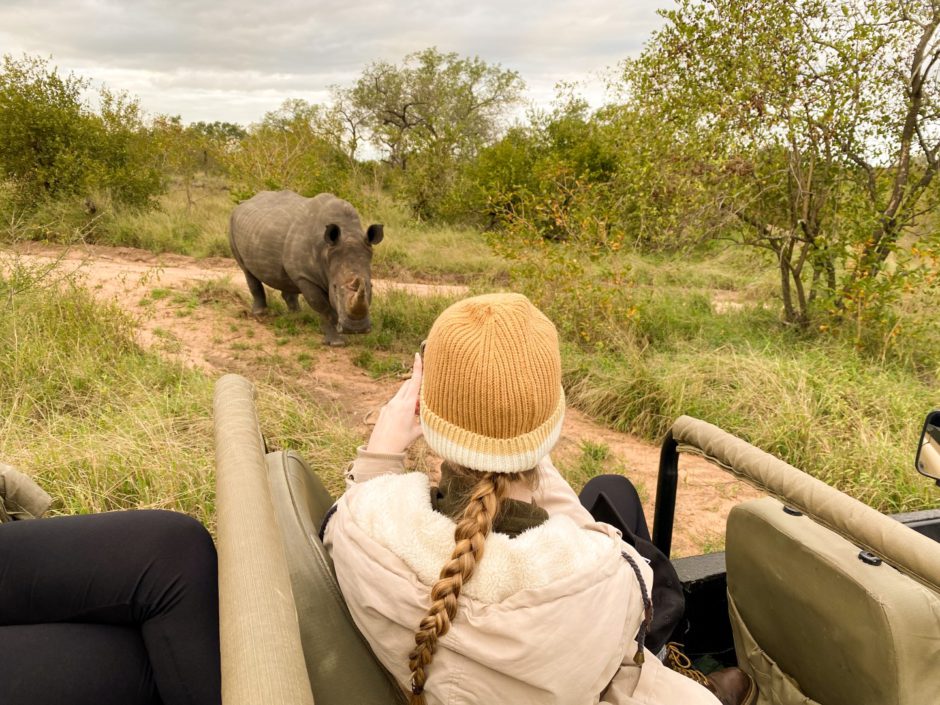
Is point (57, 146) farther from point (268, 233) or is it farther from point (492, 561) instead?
point (492, 561)

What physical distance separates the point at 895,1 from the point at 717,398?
3529 mm

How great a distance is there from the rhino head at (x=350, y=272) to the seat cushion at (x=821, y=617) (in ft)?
15.2

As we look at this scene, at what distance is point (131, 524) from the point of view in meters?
1.30

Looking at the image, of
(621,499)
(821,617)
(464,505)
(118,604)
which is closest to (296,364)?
(621,499)

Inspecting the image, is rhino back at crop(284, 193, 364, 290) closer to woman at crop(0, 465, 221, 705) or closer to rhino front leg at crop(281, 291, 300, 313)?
rhino front leg at crop(281, 291, 300, 313)

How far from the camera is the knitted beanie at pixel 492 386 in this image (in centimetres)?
104

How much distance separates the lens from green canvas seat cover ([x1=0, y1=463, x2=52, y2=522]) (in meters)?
1.45

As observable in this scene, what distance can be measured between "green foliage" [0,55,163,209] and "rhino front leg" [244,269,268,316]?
6.14m

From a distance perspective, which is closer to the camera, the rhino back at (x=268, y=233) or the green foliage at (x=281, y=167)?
the rhino back at (x=268, y=233)

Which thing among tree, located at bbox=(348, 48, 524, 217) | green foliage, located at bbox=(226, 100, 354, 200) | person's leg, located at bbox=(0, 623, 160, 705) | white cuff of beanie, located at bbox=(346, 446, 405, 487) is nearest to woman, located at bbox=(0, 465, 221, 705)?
person's leg, located at bbox=(0, 623, 160, 705)

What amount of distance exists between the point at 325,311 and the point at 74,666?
5337 mm

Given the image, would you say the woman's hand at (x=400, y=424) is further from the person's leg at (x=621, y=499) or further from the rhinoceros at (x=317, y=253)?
the rhinoceros at (x=317, y=253)

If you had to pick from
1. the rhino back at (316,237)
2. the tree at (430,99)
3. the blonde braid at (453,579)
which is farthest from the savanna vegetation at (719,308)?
the tree at (430,99)

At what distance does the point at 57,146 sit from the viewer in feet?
36.3
